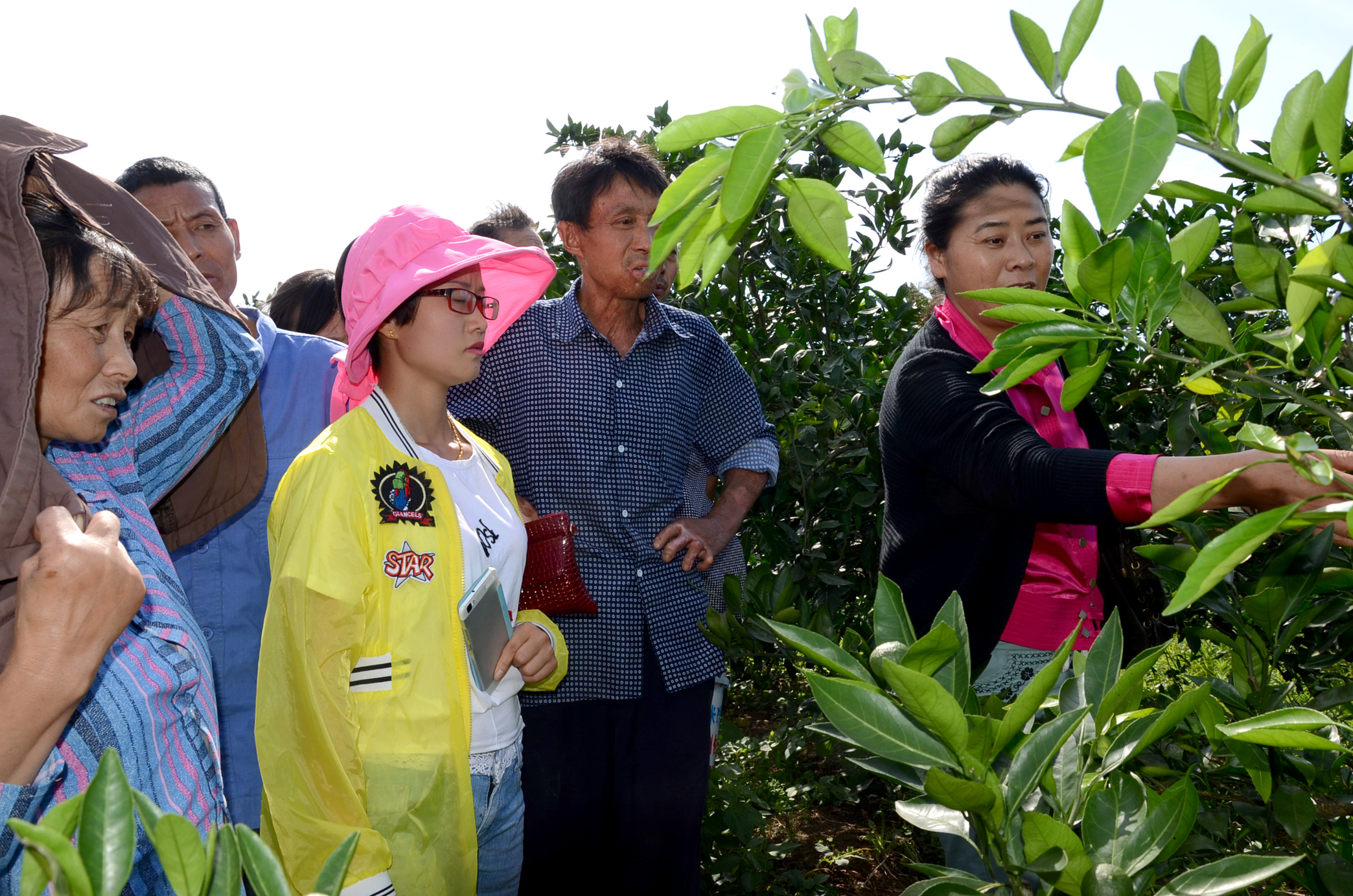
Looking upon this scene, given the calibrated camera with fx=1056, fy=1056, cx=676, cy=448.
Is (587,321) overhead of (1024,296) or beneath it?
beneath

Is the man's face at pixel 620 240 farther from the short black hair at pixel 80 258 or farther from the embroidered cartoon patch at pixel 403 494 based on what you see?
the short black hair at pixel 80 258

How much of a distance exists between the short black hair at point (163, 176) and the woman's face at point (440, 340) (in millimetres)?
1095

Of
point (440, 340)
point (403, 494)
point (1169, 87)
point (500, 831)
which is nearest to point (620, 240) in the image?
point (440, 340)

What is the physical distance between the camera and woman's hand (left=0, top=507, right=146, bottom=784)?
1.20 meters

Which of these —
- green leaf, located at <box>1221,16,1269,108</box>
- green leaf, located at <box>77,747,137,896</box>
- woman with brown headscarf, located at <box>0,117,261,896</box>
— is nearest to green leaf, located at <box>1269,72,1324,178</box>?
green leaf, located at <box>1221,16,1269,108</box>

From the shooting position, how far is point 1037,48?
0.84 metres

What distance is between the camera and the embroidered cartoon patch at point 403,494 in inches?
76.5

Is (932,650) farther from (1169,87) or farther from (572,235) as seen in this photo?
(572,235)

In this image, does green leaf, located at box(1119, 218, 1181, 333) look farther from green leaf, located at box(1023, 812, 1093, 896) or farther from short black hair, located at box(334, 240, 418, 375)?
short black hair, located at box(334, 240, 418, 375)

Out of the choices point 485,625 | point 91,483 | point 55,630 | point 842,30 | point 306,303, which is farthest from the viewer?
point 306,303

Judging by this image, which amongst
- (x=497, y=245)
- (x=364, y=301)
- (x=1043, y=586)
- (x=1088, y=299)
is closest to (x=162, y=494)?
(x=364, y=301)

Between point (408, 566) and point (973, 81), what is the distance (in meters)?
1.40

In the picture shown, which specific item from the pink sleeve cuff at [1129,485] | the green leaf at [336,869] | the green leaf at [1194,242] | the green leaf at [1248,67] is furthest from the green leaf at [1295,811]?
the green leaf at [336,869]

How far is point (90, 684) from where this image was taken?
1278 millimetres
